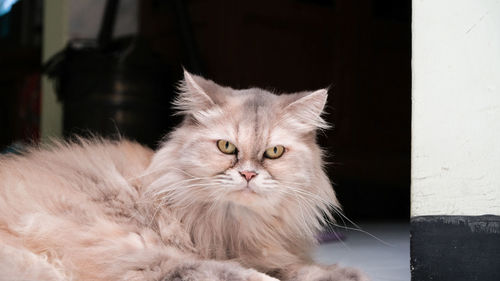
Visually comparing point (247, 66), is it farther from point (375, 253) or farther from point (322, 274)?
point (322, 274)

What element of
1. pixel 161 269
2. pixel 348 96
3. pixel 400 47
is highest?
pixel 400 47

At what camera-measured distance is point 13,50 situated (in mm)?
5531

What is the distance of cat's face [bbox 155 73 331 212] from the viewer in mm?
1554

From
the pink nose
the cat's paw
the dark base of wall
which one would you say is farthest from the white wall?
the pink nose

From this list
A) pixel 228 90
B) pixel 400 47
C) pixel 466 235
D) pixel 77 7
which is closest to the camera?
pixel 466 235

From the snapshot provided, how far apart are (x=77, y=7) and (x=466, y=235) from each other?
333cm

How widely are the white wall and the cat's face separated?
0.33m

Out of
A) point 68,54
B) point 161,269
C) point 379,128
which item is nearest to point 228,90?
point 161,269

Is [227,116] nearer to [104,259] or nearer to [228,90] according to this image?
[228,90]

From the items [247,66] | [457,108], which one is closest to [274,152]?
[457,108]

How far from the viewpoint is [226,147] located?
1622mm

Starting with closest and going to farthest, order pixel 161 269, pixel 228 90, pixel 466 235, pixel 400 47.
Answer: pixel 161 269 → pixel 466 235 → pixel 228 90 → pixel 400 47

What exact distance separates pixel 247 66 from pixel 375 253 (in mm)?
1957

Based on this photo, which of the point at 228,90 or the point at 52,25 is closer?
the point at 228,90
